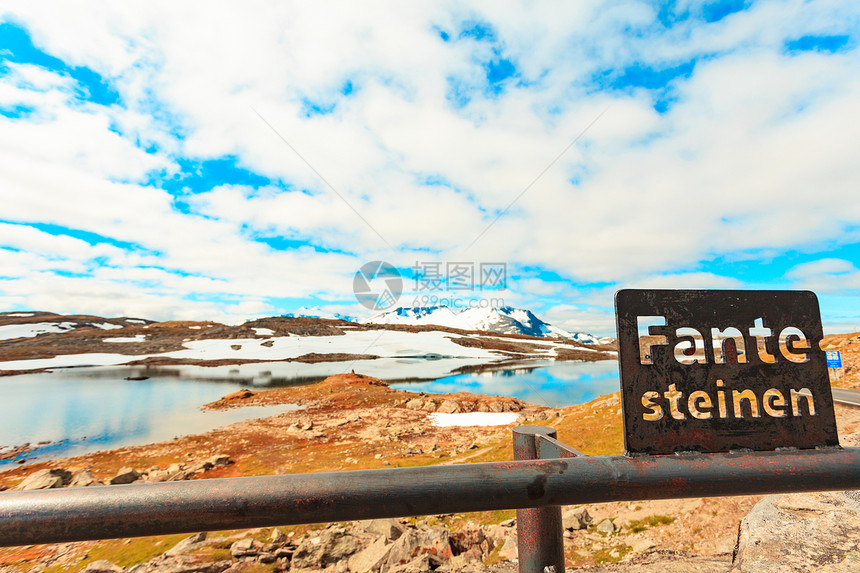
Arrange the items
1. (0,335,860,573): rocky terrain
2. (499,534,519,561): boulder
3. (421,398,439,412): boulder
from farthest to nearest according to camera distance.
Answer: (421,398,439,412): boulder < (499,534,519,561): boulder < (0,335,860,573): rocky terrain

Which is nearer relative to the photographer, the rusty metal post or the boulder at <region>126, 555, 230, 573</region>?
the rusty metal post

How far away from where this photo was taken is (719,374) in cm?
171

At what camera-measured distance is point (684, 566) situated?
3668mm

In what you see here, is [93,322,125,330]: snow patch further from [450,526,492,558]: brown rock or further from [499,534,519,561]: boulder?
[499,534,519,561]: boulder

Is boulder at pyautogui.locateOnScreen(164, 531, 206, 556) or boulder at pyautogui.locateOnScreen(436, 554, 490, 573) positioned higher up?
boulder at pyautogui.locateOnScreen(436, 554, 490, 573)

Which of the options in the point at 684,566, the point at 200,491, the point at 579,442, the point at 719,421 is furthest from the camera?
the point at 579,442

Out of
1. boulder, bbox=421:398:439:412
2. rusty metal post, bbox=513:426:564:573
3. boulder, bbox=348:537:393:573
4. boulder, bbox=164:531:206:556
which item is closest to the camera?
rusty metal post, bbox=513:426:564:573

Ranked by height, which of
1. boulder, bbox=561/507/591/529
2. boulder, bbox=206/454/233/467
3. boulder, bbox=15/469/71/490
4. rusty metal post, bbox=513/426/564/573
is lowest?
boulder, bbox=206/454/233/467

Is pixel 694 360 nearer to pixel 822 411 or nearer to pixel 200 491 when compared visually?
pixel 822 411

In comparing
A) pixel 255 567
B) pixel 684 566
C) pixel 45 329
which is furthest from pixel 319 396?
pixel 45 329

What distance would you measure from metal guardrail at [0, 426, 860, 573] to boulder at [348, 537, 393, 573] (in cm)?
499

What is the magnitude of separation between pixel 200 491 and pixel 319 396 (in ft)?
102

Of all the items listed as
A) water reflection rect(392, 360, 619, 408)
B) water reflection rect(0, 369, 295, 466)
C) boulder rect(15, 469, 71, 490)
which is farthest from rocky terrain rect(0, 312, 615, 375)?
boulder rect(15, 469, 71, 490)

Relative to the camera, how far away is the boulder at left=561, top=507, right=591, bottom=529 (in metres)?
5.81
